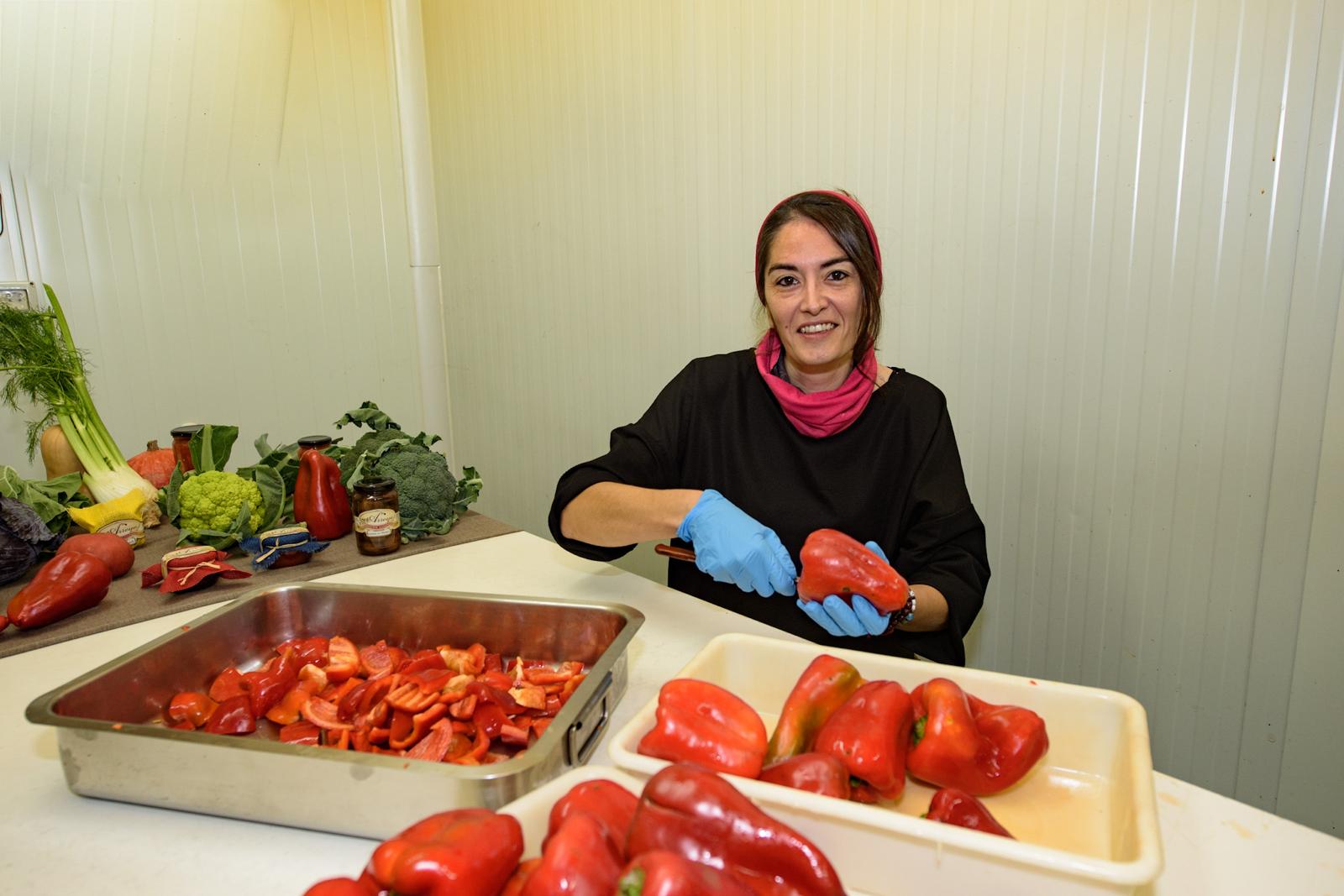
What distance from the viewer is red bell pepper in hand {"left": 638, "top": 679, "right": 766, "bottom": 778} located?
2.34 ft

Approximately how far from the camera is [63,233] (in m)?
2.54

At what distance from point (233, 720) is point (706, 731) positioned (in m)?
0.54

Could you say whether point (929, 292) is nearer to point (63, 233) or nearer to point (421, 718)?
point (421, 718)

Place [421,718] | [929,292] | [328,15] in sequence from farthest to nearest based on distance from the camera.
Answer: [328,15] < [929,292] < [421,718]

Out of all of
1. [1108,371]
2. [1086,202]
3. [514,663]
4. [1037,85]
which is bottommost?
[514,663]

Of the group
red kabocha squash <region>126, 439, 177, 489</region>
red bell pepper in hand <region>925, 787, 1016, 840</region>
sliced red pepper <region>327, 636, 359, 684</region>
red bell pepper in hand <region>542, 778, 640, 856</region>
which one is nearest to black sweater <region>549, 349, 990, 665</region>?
sliced red pepper <region>327, 636, 359, 684</region>

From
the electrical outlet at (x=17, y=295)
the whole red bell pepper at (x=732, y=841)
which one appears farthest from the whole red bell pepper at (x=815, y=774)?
the electrical outlet at (x=17, y=295)

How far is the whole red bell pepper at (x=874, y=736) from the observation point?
694mm

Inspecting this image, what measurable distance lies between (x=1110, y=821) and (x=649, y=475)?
1008 millimetres

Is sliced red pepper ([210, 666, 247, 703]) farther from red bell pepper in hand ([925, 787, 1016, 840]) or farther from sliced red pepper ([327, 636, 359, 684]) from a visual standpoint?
red bell pepper in hand ([925, 787, 1016, 840])

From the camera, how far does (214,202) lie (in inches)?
109

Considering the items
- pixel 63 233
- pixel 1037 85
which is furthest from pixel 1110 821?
pixel 63 233

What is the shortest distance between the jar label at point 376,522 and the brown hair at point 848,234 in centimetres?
86

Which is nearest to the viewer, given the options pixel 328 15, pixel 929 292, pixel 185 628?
pixel 185 628
